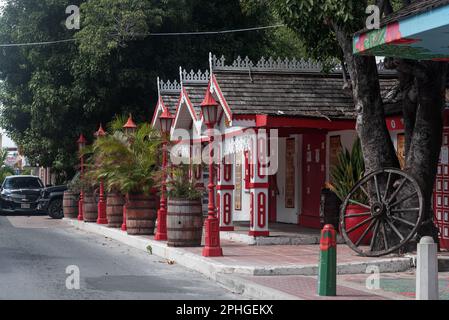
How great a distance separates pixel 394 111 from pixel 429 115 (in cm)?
249

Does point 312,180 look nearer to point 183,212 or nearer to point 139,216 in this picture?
point 139,216

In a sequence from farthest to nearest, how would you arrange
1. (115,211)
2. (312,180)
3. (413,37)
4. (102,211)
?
(102,211)
(115,211)
(312,180)
(413,37)

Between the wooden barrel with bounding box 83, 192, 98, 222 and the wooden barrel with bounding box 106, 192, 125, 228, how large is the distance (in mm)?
2825

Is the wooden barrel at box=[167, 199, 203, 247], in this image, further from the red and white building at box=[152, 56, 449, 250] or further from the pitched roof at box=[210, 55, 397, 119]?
the pitched roof at box=[210, 55, 397, 119]

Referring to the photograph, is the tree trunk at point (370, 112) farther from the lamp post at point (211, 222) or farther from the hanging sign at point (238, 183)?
the hanging sign at point (238, 183)

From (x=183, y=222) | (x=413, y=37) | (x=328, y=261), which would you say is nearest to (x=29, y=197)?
(x=183, y=222)

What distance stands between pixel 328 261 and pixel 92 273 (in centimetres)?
450

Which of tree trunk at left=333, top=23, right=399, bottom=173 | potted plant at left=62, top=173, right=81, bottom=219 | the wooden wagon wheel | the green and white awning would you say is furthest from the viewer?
potted plant at left=62, top=173, right=81, bottom=219

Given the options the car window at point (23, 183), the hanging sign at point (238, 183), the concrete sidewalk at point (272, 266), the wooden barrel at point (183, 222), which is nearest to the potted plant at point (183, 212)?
the wooden barrel at point (183, 222)

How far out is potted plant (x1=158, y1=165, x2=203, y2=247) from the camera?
50.5 feet

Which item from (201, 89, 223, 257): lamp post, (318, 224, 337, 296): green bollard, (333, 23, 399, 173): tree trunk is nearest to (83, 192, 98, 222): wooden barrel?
(201, 89, 223, 257): lamp post

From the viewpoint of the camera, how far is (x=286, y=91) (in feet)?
57.0

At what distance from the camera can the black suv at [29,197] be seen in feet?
98.5
